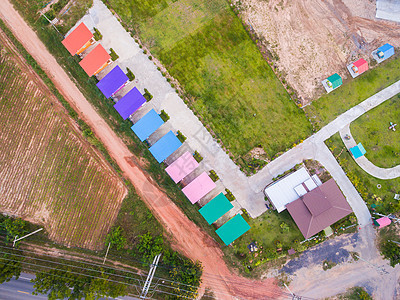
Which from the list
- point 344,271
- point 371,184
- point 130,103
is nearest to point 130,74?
point 130,103

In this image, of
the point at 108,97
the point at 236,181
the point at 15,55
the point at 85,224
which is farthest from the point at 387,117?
the point at 15,55

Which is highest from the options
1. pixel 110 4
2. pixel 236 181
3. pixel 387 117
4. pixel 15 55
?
pixel 15 55

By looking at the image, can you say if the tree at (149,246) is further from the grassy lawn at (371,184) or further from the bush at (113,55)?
the grassy lawn at (371,184)

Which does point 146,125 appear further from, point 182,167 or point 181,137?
point 182,167

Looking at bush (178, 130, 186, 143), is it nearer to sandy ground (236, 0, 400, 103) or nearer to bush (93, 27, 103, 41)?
sandy ground (236, 0, 400, 103)

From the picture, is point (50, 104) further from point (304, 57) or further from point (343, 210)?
point (343, 210)

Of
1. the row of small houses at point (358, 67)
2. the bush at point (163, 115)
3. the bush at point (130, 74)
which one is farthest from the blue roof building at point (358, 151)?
the bush at point (130, 74)

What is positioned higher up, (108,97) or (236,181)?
(108,97)
